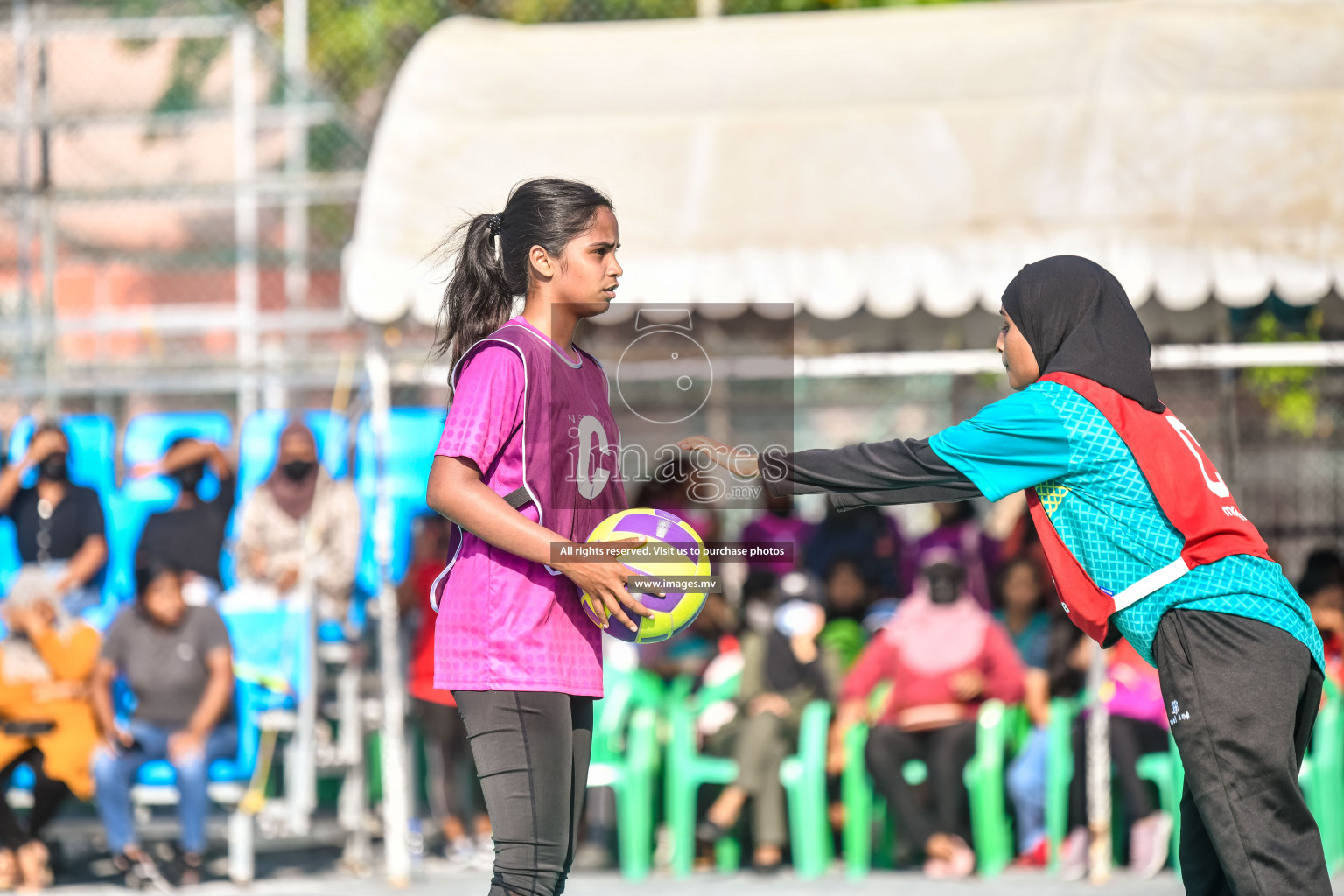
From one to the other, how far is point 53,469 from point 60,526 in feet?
1.08

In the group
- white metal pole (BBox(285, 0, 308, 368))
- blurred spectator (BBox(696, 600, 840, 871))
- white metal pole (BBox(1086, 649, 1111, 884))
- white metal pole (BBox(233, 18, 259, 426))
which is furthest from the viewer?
white metal pole (BBox(285, 0, 308, 368))

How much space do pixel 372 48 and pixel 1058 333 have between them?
10.9 metres

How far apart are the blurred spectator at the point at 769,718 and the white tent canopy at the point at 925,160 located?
67.3 inches

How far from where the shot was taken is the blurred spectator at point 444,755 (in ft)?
24.1

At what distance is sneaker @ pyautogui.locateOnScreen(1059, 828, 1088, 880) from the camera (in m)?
6.74

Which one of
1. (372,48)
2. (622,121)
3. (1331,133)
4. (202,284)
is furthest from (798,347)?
(202,284)

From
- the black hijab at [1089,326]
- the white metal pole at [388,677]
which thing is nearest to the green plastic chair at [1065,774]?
the white metal pole at [388,677]

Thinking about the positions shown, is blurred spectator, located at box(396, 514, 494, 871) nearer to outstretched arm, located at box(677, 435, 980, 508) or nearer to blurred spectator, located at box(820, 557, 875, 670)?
blurred spectator, located at box(820, 557, 875, 670)

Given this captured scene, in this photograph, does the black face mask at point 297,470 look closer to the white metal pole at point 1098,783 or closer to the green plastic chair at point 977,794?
the green plastic chair at point 977,794

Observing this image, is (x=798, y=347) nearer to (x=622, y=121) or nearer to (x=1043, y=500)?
(x=622, y=121)

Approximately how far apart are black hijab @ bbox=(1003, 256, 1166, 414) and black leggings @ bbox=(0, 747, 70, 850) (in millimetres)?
5521

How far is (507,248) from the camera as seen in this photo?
10.9 ft

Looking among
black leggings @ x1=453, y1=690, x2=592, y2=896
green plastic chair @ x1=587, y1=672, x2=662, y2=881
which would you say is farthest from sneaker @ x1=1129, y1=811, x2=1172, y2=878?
black leggings @ x1=453, y1=690, x2=592, y2=896

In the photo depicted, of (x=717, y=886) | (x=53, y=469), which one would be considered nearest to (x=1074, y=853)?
(x=717, y=886)
